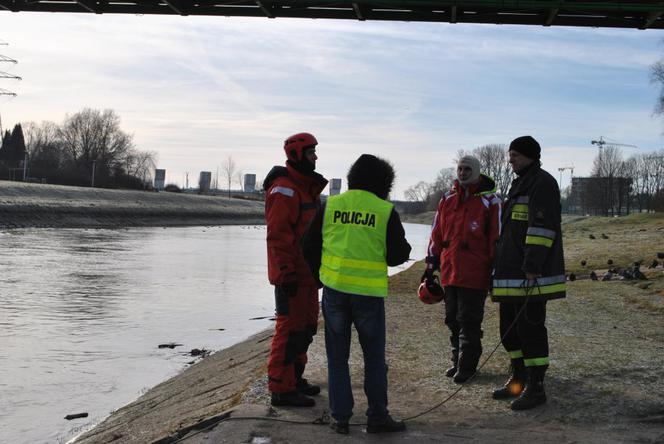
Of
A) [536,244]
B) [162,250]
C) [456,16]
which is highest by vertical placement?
[456,16]

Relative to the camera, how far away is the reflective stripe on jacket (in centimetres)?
512

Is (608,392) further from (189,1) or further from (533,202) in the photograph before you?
(189,1)

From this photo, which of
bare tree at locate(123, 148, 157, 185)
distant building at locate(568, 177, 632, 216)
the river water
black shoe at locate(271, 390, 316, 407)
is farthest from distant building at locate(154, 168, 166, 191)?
black shoe at locate(271, 390, 316, 407)

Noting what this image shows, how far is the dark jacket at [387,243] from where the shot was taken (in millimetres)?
5148

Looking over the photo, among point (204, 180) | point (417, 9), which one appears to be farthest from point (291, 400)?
point (204, 180)

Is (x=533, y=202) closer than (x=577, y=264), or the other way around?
(x=533, y=202)

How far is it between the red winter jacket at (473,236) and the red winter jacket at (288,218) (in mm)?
1541

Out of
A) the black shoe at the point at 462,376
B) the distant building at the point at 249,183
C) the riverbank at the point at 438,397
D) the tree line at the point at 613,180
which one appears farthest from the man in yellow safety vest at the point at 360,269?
the distant building at the point at 249,183

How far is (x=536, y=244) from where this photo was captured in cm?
584

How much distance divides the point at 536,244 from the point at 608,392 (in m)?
1.63

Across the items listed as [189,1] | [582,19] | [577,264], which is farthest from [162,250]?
[582,19]

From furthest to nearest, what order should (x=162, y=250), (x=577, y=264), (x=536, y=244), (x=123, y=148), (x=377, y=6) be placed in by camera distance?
(x=123, y=148) < (x=162, y=250) < (x=577, y=264) < (x=377, y=6) < (x=536, y=244)

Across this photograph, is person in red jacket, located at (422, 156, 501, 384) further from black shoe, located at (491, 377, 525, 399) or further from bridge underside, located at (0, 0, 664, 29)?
bridge underside, located at (0, 0, 664, 29)

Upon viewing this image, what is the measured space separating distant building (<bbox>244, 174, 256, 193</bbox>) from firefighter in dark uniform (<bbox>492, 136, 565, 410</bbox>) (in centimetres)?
16890
